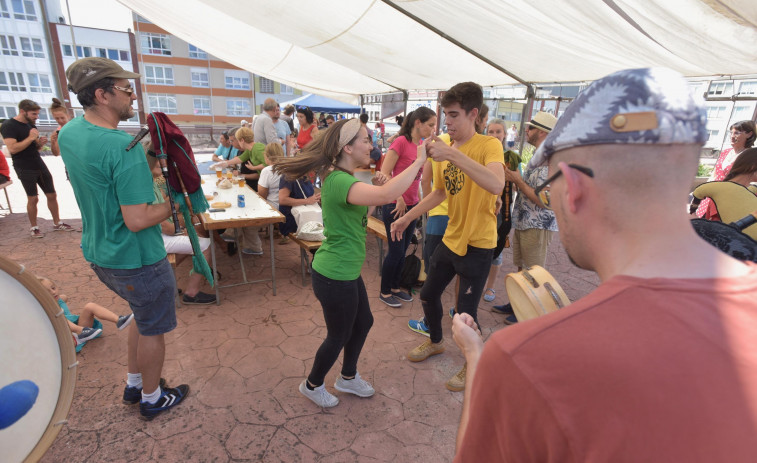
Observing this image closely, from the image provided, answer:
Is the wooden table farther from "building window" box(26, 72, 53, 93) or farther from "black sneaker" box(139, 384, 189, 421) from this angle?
"building window" box(26, 72, 53, 93)

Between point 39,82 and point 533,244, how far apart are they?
153ft

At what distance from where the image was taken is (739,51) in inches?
128

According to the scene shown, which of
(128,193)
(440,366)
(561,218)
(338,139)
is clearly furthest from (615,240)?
(440,366)

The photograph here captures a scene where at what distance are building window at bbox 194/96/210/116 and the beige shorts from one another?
42.9m

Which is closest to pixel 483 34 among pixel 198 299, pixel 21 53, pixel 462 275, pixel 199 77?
pixel 462 275

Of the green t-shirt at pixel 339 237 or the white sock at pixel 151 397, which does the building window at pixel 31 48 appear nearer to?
the white sock at pixel 151 397

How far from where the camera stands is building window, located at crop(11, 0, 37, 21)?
3135cm

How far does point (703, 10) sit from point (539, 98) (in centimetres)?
360

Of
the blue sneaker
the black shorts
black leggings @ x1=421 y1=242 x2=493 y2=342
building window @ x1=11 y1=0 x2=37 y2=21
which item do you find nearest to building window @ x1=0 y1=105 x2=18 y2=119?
building window @ x1=11 y1=0 x2=37 y2=21

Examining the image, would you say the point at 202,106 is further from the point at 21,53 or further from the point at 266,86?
the point at 21,53

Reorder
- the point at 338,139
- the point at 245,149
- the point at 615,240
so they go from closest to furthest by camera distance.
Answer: the point at 615,240
the point at 338,139
the point at 245,149

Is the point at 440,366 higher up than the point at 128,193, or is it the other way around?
the point at 128,193

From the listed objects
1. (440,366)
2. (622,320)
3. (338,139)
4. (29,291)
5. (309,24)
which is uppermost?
(309,24)

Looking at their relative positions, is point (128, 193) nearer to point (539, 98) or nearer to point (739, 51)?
point (739, 51)
